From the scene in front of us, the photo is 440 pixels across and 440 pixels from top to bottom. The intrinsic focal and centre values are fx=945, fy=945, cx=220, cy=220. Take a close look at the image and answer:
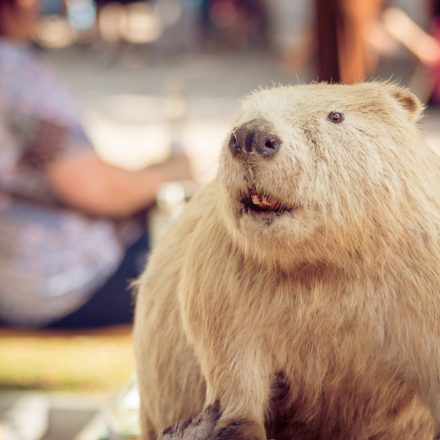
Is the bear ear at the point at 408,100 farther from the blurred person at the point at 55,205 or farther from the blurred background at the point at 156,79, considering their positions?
the blurred person at the point at 55,205

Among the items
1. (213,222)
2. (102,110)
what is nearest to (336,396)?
(213,222)

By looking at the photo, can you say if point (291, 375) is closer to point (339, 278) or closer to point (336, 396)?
point (336, 396)

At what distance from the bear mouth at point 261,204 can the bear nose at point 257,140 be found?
2.8 inches

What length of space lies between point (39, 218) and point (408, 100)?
2.37 meters

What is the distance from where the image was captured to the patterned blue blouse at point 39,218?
12.1 feet

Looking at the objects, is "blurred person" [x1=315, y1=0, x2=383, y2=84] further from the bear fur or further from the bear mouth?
the bear mouth

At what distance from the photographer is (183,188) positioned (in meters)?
3.48

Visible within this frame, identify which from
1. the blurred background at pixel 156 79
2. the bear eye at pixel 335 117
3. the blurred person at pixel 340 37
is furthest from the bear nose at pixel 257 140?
the blurred person at pixel 340 37

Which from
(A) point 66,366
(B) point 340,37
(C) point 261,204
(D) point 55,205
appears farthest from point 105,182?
(C) point 261,204

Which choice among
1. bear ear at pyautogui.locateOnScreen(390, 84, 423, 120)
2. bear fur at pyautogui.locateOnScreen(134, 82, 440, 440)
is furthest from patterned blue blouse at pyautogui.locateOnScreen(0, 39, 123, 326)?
bear ear at pyautogui.locateOnScreen(390, 84, 423, 120)

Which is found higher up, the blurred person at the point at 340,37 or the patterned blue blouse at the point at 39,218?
the blurred person at the point at 340,37

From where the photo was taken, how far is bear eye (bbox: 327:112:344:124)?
5.52ft

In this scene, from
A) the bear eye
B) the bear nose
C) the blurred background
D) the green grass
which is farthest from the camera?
the green grass

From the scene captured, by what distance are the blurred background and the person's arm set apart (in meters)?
0.03
